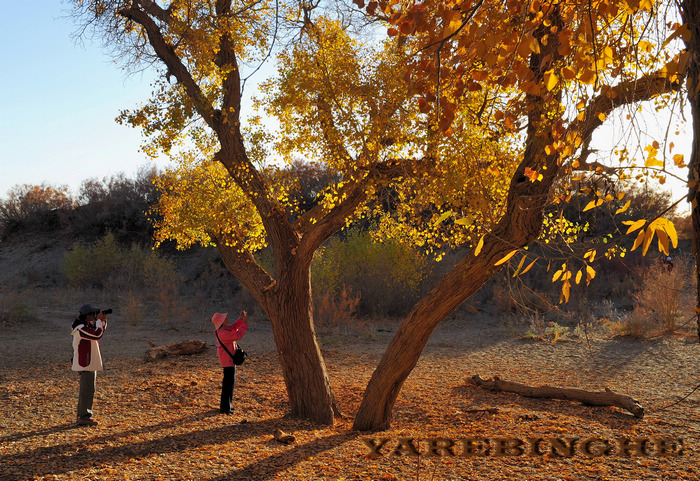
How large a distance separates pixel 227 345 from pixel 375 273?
374 inches

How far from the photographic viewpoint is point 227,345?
637 cm

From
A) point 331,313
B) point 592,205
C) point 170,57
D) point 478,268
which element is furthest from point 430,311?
point 331,313

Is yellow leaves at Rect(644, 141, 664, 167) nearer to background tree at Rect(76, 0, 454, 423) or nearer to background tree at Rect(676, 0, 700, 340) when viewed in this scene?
background tree at Rect(676, 0, 700, 340)

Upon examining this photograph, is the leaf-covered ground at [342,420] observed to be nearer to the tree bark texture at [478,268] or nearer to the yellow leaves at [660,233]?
the tree bark texture at [478,268]

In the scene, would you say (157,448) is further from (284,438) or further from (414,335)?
(414,335)

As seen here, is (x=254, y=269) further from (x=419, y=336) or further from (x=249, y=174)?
(x=419, y=336)

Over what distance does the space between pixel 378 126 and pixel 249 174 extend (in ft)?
6.29

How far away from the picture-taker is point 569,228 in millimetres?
5316

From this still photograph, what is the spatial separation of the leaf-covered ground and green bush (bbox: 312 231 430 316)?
14.6 ft

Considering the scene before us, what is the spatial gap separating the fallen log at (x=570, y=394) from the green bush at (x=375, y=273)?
24.1 ft

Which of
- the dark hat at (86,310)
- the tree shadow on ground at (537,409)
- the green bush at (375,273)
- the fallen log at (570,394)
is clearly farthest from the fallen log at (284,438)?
the green bush at (375,273)

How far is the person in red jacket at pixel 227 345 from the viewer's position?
6.37 m

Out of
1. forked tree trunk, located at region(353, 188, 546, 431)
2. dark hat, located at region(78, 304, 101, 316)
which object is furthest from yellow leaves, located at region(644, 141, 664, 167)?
dark hat, located at region(78, 304, 101, 316)

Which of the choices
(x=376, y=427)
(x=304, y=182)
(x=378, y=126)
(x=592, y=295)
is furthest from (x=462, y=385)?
(x=304, y=182)
